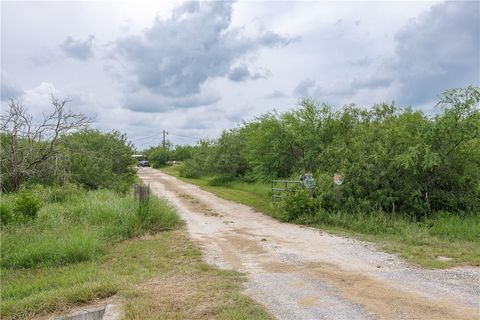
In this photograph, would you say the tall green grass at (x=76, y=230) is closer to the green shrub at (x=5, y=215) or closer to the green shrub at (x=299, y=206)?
the green shrub at (x=5, y=215)

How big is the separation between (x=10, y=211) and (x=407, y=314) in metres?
11.4

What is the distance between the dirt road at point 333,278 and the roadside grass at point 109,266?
1.83 ft

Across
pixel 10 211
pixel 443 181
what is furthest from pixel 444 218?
pixel 10 211

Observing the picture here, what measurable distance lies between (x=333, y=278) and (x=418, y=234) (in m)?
5.00

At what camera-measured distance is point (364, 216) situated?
1356cm

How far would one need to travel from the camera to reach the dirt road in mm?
5809

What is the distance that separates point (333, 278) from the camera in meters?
7.54

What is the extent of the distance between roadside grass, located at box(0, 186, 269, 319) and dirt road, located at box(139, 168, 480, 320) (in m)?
0.56

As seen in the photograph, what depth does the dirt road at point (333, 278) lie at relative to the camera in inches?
229

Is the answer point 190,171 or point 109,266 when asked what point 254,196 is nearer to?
point 109,266

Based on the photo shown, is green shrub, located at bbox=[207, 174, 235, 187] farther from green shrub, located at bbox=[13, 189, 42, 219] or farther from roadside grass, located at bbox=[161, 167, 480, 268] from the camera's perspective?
green shrub, located at bbox=[13, 189, 42, 219]

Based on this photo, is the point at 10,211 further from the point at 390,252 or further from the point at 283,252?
the point at 390,252

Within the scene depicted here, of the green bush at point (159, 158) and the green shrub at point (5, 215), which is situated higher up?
the green bush at point (159, 158)

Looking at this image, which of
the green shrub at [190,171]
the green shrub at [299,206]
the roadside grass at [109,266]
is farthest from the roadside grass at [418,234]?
the green shrub at [190,171]
